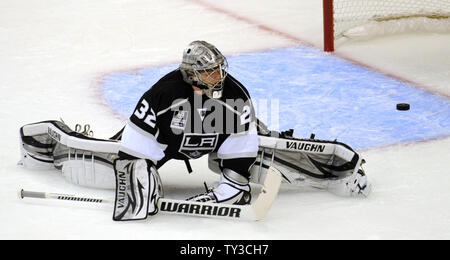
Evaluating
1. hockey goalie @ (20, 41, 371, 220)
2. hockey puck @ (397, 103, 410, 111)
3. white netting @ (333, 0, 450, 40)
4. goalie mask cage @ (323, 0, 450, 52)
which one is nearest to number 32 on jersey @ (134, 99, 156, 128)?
hockey goalie @ (20, 41, 371, 220)

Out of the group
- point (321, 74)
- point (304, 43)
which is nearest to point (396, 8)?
point (304, 43)

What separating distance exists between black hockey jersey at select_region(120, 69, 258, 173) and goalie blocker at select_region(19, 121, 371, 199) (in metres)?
0.13

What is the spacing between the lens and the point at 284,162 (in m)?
4.38

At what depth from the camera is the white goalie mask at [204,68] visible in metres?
4.03

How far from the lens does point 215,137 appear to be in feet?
13.7

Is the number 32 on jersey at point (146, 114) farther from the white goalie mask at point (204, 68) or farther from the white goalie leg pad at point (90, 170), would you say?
the white goalie leg pad at point (90, 170)

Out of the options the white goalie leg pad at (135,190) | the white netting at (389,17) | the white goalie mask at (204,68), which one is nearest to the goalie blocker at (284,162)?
the white goalie leg pad at (135,190)

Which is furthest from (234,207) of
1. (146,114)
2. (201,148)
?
(146,114)

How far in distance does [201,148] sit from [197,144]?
0.04 m

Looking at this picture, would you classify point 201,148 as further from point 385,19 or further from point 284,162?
point 385,19

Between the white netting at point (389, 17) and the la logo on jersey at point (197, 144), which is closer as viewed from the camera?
the la logo on jersey at point (197, 144)

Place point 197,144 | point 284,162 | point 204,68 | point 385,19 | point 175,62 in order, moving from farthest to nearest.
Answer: point 385,19, point 175,62, point 284,162, point 197,144, point 204,68

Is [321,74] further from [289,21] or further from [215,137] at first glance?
[215,137]
